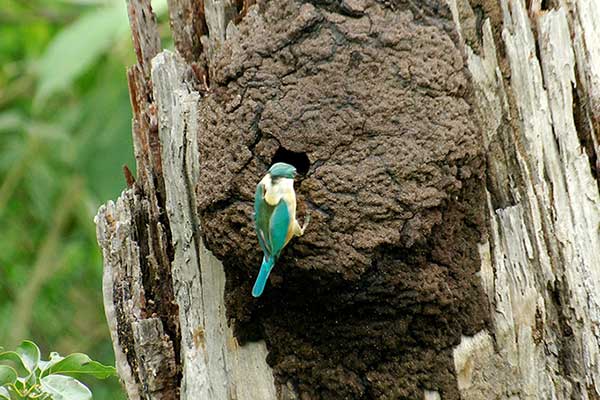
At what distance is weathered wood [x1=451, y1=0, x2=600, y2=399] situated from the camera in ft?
12.9

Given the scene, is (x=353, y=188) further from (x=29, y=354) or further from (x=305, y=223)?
(x=29, y=354)

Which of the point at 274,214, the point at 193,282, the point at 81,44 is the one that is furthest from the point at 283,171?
the point at 81,44

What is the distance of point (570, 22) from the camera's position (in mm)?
4102

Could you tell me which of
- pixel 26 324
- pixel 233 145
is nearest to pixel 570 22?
pixel 233 145

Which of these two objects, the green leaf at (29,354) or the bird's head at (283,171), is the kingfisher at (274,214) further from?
the green leaf at (29,354)

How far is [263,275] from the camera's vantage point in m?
3.65

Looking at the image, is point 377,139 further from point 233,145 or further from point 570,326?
point 570,326

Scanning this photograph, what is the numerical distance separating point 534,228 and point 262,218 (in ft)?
3.49

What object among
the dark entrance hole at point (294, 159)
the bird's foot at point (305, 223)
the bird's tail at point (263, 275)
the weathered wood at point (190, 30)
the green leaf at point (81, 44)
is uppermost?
the green leaf at point (81, 44)

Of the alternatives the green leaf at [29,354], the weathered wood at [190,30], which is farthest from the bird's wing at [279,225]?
the weathered wood at [190,30]

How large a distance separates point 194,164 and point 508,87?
122 cm

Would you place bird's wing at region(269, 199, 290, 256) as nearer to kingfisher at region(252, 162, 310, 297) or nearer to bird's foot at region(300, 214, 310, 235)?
kingfisher at region(252, 162, 310, 297)

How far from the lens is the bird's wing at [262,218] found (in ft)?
11.7

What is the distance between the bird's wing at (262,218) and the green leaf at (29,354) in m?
0.83
